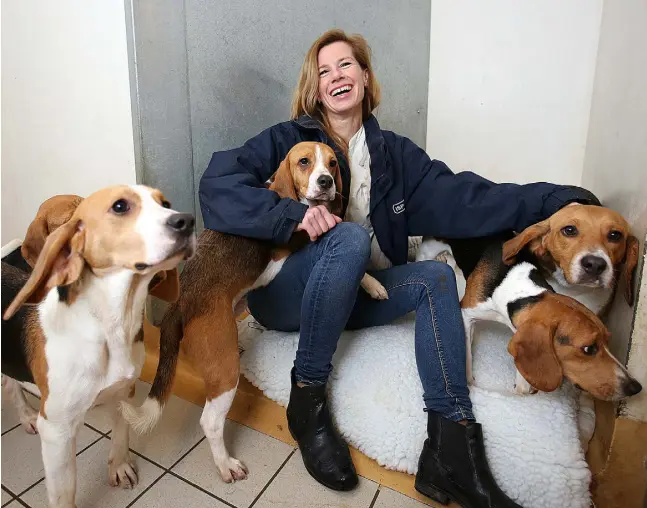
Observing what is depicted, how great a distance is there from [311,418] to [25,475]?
2.85 feet

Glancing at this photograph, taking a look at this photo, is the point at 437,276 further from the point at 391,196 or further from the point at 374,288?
the point at 391,196

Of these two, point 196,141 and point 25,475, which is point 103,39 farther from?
point 25,475

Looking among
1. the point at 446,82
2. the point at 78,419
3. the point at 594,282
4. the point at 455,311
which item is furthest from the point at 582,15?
the point at 78,419

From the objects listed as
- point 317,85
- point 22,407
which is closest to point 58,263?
point 22,407

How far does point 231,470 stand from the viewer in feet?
4.19

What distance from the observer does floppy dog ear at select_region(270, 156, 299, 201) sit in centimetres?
148

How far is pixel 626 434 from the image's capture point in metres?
1.14

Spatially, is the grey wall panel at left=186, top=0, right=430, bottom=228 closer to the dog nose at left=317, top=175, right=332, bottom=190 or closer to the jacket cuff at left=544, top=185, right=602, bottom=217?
the dog nose at left=317, top=175, right=332, bottom=190

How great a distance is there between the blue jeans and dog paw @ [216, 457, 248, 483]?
31 cm

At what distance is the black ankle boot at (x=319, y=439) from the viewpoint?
4.04ft

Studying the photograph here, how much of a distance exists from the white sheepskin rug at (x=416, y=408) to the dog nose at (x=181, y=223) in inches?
30.6

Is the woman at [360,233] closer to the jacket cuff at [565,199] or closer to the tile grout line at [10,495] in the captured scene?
the jacket cuff at [565,199]

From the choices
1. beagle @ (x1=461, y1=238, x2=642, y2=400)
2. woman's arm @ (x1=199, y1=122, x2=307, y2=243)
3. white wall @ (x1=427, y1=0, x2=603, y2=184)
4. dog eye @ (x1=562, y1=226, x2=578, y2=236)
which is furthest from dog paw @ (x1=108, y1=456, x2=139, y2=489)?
white wall @ (x1=427, y1=0, x2=603, y2=184)

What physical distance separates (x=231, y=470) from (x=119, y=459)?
13.0 inches
